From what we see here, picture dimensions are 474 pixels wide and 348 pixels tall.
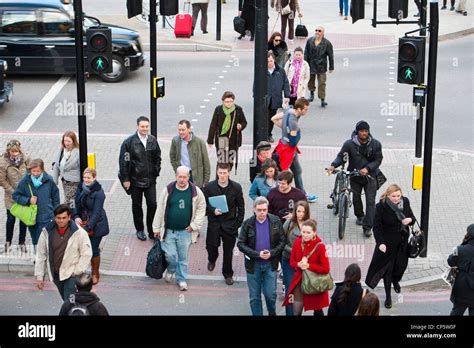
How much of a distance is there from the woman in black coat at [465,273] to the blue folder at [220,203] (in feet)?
10.3

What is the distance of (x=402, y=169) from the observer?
65.4ft

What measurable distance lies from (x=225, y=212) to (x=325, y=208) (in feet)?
10.9

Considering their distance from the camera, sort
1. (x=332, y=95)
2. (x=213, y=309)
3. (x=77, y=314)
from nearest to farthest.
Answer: (x=77, y=314), (x=213, y=309), (x=332, y=95)

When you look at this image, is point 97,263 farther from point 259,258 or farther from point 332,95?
point 332,95

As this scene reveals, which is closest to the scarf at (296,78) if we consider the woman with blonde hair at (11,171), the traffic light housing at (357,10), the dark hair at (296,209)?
the traffic light housing at (357,10)

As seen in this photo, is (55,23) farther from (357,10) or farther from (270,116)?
(357,10)

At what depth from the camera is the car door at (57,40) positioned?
83.5 feet

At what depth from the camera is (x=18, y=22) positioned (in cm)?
2559

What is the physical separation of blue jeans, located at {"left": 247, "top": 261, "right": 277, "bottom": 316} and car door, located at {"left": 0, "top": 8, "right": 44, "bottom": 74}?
13.0m

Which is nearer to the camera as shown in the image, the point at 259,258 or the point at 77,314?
the point at 77,314

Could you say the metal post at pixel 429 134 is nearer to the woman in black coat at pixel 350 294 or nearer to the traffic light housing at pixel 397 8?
the traffic light housing at pixel 397 8

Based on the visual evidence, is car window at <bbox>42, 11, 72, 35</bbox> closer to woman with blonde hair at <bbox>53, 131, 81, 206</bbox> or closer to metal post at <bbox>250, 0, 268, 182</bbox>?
woman with blonde hair at <bbox>53, 131, 81, 206</bbox>

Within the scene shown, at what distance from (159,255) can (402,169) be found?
6.35m

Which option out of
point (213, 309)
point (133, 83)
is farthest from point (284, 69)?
point (213, 309)
